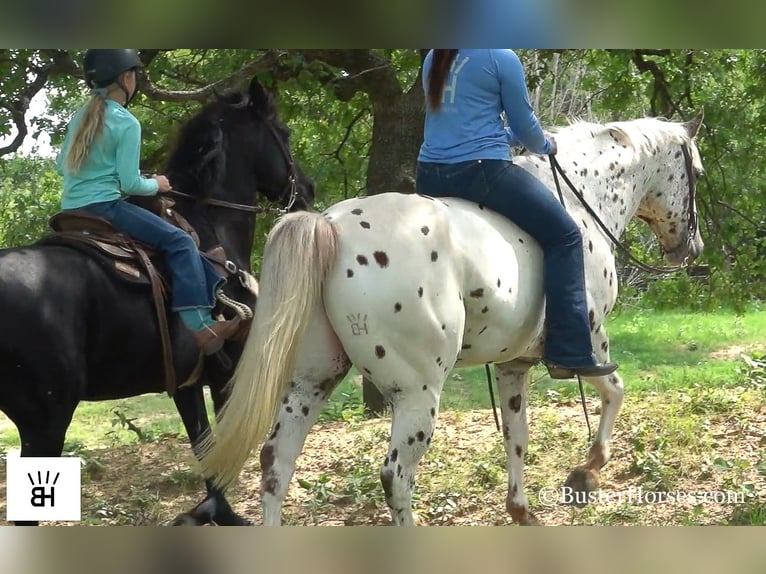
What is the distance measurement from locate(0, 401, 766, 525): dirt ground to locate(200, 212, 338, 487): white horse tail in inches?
59.2

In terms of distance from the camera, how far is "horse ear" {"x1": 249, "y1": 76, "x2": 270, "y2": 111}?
5629 mm

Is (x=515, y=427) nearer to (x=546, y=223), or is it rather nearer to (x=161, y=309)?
(x=546, y=223)

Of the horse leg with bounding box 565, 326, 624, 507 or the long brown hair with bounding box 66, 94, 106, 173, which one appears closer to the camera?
the long brown hair with bounding box 66, 94, 106, 173

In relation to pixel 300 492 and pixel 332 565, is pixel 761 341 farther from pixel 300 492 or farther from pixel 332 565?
pixel 332 565

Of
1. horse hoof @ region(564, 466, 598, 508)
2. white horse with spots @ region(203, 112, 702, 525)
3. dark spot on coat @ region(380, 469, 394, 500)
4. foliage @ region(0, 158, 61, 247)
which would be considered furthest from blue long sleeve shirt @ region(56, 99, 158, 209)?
horse hoof @ region(564, 466, 598, 508)

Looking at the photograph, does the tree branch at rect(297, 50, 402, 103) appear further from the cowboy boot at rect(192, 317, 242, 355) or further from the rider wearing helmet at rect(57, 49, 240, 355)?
the cowboy boot at rect(192, 317, 242, 355)

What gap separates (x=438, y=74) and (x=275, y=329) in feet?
4.81

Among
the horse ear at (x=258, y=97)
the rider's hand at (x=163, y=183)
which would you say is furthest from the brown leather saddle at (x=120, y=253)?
the horse ear at (x=258, y=97)

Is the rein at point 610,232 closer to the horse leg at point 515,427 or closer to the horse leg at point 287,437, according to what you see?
the horse leg at point 515,427

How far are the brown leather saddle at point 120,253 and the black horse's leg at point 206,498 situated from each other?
43 centimetres

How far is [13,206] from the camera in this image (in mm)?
6965

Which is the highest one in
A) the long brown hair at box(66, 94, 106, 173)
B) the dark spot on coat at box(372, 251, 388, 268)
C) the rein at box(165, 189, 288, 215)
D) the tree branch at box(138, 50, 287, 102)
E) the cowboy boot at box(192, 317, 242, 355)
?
the tree branch at box(138, 50, 287, 102)

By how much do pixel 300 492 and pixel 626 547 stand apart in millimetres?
2082
